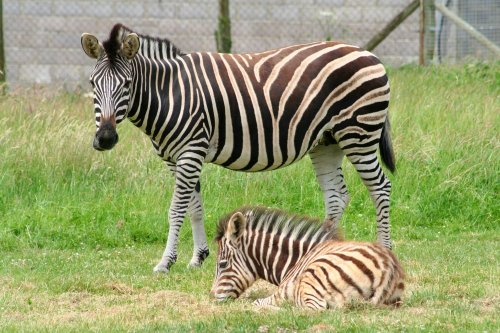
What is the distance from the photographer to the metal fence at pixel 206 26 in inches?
711

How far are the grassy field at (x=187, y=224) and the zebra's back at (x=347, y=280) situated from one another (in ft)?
0.37

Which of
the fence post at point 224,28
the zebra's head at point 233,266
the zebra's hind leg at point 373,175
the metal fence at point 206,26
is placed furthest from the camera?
the metal fence at point 206,26

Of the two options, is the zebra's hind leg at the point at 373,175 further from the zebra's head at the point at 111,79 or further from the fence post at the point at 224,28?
the fence post at the point at 224,28

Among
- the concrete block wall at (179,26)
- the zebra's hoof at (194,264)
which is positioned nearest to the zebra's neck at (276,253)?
the zebra's hoof at (194,264)

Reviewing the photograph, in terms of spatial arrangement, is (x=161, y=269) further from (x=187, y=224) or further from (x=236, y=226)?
(x=187, y=224)

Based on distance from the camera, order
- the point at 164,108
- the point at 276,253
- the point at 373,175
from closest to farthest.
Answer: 1. the point at 276,253
2. the point at 164,108
3. the point at 373,175

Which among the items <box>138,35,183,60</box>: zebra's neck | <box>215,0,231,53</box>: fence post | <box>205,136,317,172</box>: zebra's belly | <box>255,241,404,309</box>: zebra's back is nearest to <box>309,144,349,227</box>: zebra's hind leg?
<box>205,136,317,172</box>: zebra's belly

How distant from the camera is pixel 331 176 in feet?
31.6

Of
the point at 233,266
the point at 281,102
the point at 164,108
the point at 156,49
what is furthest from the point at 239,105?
the point at 233,266

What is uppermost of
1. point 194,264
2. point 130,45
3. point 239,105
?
point 130,45

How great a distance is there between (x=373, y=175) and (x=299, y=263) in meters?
2.68

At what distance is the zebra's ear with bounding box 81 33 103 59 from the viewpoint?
A: 8344 millimetres

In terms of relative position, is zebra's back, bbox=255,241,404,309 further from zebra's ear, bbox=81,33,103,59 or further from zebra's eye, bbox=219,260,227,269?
zebra's ear, bbox=81,33,103,59

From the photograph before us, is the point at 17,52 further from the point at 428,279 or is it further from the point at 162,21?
the point at 428,279
